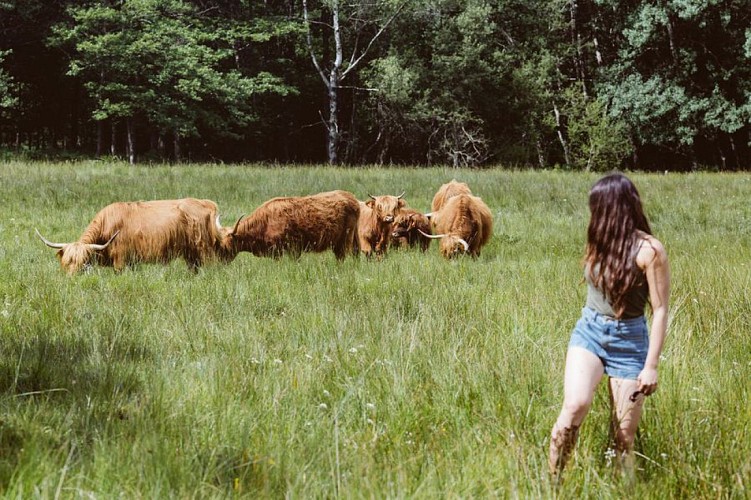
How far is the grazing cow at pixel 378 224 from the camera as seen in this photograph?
31.4ft

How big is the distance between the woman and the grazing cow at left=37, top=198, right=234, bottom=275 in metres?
6.29

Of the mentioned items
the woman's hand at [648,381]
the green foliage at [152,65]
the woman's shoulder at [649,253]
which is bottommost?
the woman's hand at [648,381]

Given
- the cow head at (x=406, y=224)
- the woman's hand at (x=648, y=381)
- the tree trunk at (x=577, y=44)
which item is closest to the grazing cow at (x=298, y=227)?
the cow head at (x=406, y=224)

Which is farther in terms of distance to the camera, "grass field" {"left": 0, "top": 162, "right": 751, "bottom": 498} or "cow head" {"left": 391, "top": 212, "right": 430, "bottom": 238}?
"cow head" {"left": 391, "top": 212, "right": 430, "bottom": 238}

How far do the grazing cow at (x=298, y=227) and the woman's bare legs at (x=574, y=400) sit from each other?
20.1ft

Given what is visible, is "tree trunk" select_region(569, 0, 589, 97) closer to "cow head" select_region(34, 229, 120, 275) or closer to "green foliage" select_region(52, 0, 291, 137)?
"green foliage" select_region(52, 0, 291, 137)

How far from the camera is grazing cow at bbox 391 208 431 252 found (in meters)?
9.80

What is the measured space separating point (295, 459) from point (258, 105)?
113 ft

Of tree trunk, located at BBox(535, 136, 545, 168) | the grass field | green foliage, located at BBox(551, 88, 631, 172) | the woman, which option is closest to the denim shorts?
the woman

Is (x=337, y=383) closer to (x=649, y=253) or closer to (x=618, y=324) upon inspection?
(x=618, y=324)

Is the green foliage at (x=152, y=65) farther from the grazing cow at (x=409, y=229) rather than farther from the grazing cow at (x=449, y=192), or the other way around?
the grazing cow at (x=409, y=229)

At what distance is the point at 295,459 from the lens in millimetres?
2828

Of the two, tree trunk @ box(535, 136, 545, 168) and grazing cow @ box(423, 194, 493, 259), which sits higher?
tree trunk @ box(535, 136, 545, 168)

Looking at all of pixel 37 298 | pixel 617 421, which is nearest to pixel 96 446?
pixel 617 421
